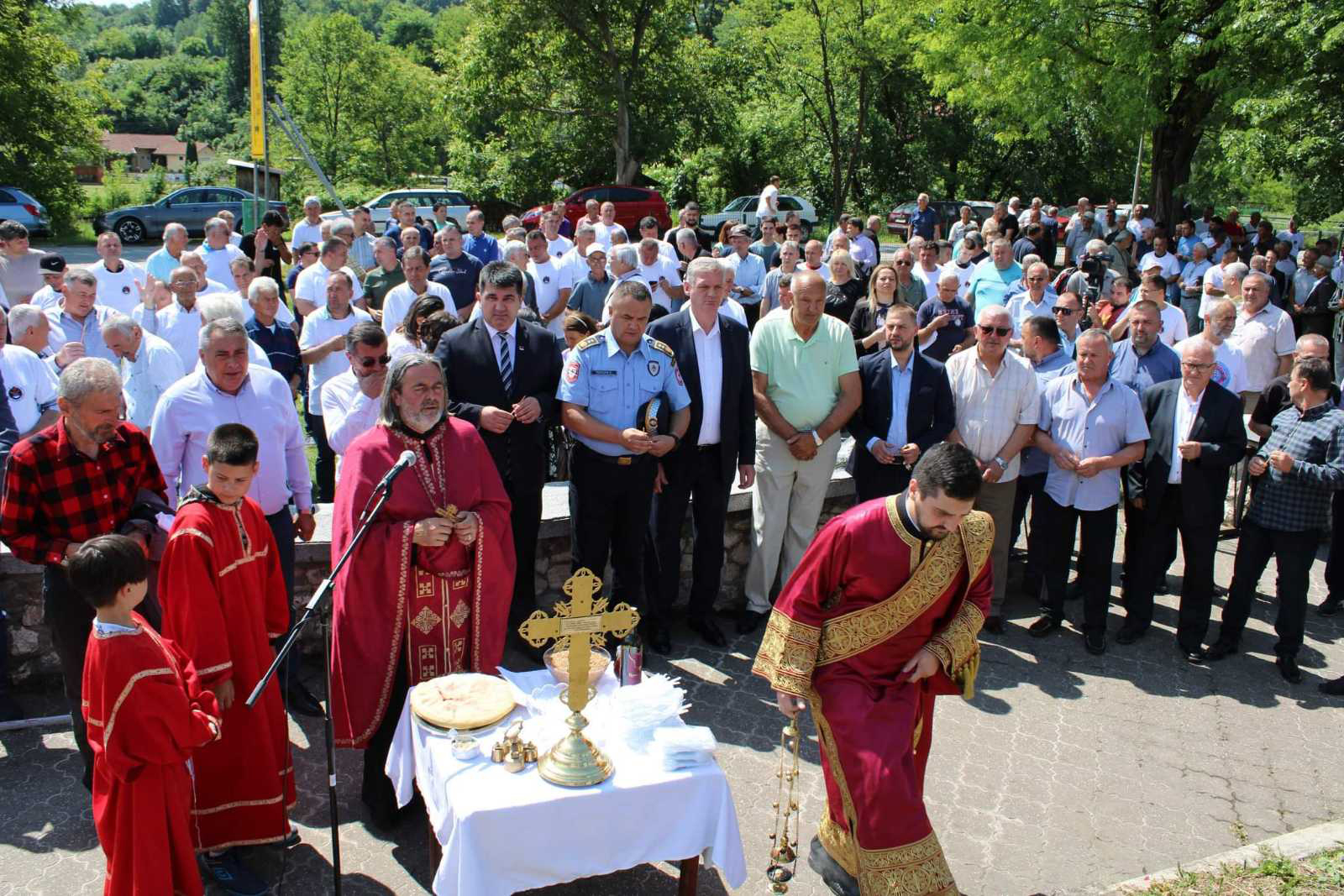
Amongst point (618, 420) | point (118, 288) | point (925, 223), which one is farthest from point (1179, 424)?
point (925, 223)

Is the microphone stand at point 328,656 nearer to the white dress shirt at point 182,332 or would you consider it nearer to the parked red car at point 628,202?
the white dress shirt at point 182,332

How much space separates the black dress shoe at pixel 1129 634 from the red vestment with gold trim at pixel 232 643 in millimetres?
5079

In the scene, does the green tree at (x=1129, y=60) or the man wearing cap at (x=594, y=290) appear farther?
the green tree at (x=1129, y=60)

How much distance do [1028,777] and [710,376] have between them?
277 cm

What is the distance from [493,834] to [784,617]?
1.36 m

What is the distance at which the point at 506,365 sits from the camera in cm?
610

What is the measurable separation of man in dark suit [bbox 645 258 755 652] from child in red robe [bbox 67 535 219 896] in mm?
3141

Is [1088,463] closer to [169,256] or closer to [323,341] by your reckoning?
[323,341]

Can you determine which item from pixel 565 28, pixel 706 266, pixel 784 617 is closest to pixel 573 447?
pixel 706 266

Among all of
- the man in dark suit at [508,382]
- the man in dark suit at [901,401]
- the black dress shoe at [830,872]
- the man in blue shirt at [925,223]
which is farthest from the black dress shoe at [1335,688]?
the man in blue shirt at [925,223]

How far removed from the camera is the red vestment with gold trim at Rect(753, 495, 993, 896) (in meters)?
4.10

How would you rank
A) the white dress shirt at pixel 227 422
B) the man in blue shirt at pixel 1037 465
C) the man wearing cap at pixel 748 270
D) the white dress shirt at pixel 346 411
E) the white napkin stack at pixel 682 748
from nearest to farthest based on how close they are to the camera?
the white napkin stack at pixel 682 748, the white dress shirt at pixel 227 422, the white dress shirt at pixel 346 411, the man in blue shirt at pixel 1037 465, the man wearing cap at pixel 748 270

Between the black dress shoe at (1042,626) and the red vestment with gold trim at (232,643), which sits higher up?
the red vestment with gold trim at (232,643)

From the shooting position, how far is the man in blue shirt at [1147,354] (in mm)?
7242
